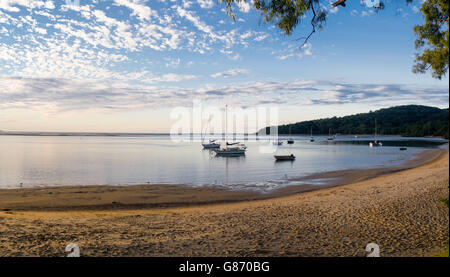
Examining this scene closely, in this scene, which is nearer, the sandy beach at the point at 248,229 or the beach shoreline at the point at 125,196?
the sandy beach at the point at 248,229

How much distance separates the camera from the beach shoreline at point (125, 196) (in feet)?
47.5

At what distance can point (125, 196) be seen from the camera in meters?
17.0

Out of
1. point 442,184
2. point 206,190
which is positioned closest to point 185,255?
point 206,190

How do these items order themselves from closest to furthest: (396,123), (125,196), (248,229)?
(248,229), (125,196), (396,123)

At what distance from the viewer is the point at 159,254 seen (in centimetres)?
665

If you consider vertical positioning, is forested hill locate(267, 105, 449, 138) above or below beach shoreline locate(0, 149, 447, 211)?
above

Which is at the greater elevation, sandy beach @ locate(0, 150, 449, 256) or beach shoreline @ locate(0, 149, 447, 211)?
sandy beach @ locate(0, 150, 449, 256)

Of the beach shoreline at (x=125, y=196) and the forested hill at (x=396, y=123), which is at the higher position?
the forested hill at (x=396, y=123)

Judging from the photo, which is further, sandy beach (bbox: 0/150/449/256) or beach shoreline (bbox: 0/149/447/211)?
beach shoreline (bbox: 0/149/447/211)

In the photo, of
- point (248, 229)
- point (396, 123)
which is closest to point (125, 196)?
point (248, 229)

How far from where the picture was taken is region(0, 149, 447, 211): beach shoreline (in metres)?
14.5

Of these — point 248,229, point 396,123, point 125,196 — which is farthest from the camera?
point 396,123

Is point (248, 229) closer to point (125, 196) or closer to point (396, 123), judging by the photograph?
point (125, 196)
